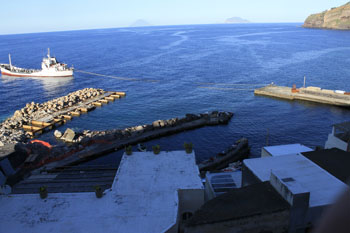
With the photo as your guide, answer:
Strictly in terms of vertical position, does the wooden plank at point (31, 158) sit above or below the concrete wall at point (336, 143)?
below

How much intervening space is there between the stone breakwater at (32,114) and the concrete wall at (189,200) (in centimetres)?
2897

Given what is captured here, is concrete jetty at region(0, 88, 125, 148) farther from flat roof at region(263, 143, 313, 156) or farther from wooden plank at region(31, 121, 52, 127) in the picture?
flat roof at region(263, 143, 313, 156)

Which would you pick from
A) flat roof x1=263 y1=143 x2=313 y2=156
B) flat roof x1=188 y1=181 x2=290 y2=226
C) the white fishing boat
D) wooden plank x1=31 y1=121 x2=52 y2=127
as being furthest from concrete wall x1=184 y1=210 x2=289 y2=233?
the white fishing boat

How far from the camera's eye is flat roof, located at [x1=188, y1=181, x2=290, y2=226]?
1334 cm

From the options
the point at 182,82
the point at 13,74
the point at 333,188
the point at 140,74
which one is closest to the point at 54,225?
the point at 333,188

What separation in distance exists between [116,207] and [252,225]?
26.4 ft

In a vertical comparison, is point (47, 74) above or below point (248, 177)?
above

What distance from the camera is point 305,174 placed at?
1762cm

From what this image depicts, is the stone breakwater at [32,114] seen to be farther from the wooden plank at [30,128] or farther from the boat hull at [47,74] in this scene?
the boat hull at [47,74]

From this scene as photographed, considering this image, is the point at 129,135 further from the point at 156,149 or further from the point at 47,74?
the point at 47,74

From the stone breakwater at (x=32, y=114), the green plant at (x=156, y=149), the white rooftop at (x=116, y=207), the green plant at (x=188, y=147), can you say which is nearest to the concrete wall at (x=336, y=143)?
the green plant at (x=188, y=147)

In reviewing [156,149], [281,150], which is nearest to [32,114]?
[156,149]

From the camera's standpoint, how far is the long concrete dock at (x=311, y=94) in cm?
5525

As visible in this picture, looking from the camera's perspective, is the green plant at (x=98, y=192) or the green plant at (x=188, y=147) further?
the green plant at (x=188, y=147)
